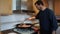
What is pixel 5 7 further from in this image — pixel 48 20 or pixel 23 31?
pixel 48 20

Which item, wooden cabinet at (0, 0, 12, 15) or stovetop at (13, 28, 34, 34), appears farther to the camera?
stovetop at (13, 28, 34, 34)

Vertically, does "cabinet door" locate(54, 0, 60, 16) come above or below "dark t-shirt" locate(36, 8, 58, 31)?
above

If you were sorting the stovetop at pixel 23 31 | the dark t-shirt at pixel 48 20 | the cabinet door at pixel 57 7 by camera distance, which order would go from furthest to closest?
1. the cabinet door at pixel 57 7
2. the stovetop at pixel 23 31
3. the dark t-shirt at pixel 48 20

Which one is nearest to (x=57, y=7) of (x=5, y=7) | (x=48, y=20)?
(x=48, y=20)

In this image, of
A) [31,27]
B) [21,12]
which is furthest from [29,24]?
[21,12]

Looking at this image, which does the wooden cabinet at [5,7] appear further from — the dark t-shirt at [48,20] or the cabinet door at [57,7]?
the cabinet door at [57,7]

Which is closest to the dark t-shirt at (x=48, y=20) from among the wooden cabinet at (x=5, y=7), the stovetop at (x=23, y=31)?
the stovetop at (x=23, y=31)

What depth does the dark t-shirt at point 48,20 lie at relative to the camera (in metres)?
1.77

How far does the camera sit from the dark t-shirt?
5.81 ft

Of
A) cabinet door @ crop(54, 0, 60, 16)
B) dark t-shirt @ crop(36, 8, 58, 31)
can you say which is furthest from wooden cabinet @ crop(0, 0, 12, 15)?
cabinet door @ crop(54, 0, 60, 16)

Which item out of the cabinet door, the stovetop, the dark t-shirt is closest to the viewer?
the dark t-shirt

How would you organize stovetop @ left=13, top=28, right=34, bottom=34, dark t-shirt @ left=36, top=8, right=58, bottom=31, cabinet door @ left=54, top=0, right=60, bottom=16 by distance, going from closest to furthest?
dark t-shirt @ left=36, top=8, right=58, bottom=31, stovetop @ left=13, top=28, right=34, bottom=34, cabinet door @ left=54, top=0, right=60, bottom=16

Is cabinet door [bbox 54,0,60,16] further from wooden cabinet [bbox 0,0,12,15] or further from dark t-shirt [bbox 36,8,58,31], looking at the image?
wooden cabinet [bbox 0,0,12,15]

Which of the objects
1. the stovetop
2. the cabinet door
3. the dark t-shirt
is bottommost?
the stovetop
